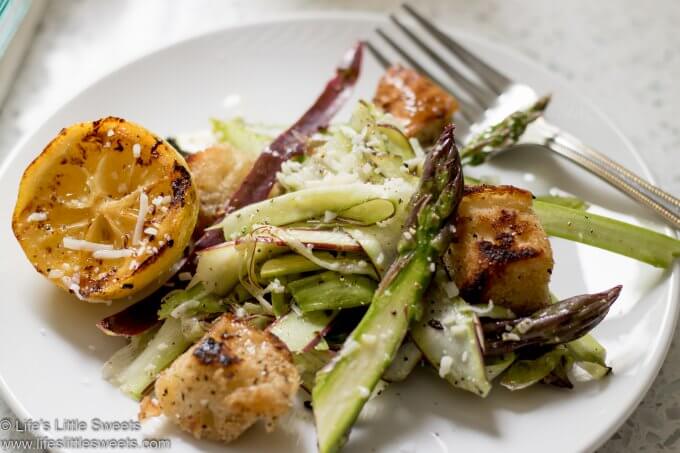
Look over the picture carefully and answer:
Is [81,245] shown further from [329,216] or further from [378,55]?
[378,55]

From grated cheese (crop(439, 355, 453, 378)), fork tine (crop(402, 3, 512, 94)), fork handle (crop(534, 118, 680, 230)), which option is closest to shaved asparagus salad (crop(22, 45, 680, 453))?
grated cheese (crop(439, 355, 453, 378))

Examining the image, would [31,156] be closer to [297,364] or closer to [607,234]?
[297,364]

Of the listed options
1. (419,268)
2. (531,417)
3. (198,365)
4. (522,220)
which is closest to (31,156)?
(198,365)

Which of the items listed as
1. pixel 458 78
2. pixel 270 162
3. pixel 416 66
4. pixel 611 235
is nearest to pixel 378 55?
pixel 416 66

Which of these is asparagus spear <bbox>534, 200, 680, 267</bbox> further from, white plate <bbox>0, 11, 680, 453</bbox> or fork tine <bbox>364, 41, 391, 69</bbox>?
fork tine <bbox>364, 41, 391, 69</bbox>

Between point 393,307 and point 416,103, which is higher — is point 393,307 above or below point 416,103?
below

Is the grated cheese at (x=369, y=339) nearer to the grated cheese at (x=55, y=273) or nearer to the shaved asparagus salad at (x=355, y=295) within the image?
the shaved asparagus salad at (x=355, y=295)

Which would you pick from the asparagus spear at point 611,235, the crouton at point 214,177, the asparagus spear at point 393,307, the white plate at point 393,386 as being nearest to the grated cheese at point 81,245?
the white plate at point 393,386

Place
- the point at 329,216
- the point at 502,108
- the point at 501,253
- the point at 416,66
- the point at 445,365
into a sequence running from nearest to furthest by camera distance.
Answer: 1. the point at 445,365
2. the point at 501,253
3. the point at 329,216
4. the point at 502,108
5. the point at 416,66
